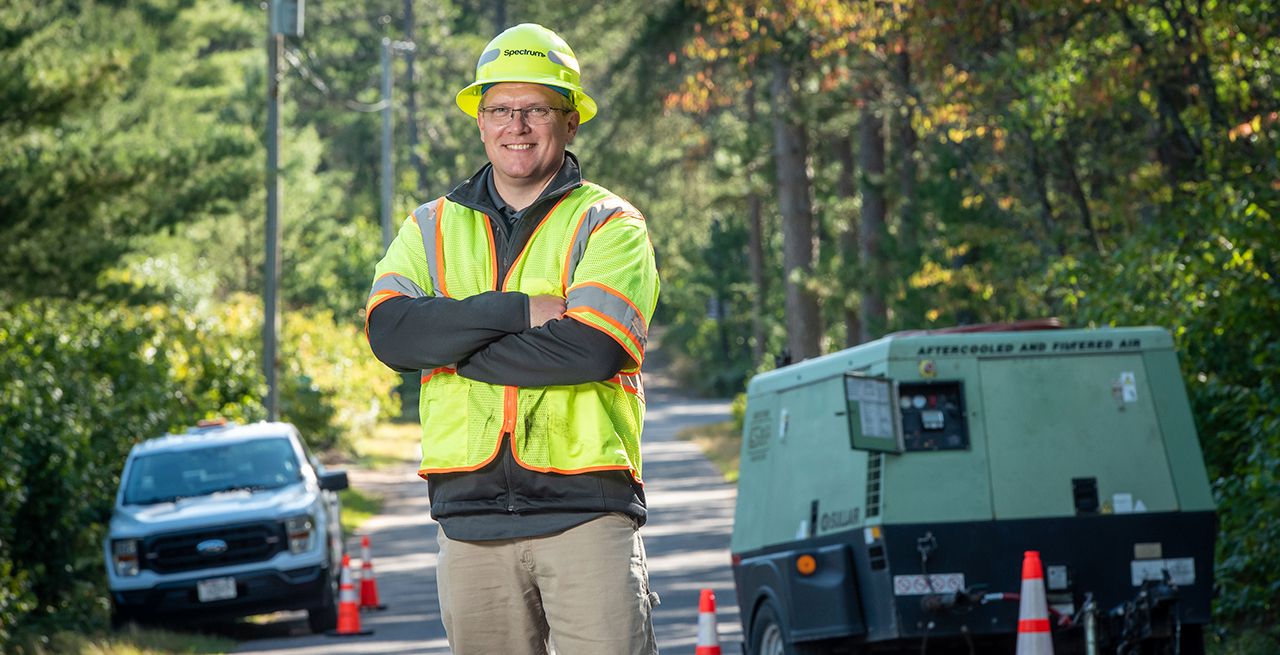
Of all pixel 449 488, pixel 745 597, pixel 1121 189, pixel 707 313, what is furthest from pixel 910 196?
pixel 707 313

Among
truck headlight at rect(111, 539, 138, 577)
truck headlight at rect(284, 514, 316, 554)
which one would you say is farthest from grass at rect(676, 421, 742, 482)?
truck headlight at rect(111, 539, 138, 577)

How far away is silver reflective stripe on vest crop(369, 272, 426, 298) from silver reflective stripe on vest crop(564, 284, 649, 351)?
1.39ft

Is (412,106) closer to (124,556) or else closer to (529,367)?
(124,556)

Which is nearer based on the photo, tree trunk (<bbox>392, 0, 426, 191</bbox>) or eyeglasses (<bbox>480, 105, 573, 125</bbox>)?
eyeglasses (<bbox>480, 105, 573, 125</bbox>)

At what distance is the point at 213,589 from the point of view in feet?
52.5

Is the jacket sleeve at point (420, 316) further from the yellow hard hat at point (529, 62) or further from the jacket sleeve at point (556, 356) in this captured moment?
the yellow hard hat at point (529, 62)

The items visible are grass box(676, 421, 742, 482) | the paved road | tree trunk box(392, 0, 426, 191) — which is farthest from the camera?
tree trunk box(392, 0, 426, 191)

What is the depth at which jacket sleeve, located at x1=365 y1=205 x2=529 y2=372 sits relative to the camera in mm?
4793

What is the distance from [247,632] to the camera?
1723cm

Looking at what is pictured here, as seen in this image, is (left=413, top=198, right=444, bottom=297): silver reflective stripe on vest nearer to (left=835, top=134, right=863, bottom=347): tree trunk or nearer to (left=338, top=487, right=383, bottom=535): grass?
(left=338, top=487, right=383, bottom=535): grass

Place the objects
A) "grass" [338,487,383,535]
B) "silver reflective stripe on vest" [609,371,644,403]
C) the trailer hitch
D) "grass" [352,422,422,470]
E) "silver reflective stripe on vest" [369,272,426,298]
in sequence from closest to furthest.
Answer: "silver reflective stripe on vest" [609,371,644,403]
"silver reflective stripe on vest" [369,272,426,298]
the trailer hitch
"grass" [338,487,383,535]
"grass" [352,422,422,470]

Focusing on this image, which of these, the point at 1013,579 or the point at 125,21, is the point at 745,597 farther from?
the point at 125,21

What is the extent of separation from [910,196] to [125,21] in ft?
63.3

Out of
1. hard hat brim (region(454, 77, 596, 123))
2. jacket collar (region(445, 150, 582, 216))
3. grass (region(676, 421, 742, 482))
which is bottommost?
jacket collar (region(445, 150, 582, 216))
